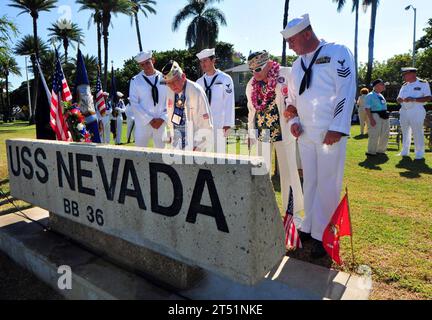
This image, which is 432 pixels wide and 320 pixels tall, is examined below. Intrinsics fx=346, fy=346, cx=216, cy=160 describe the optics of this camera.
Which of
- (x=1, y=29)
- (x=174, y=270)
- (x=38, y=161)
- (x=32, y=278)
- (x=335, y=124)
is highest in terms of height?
(x=1, y=29)

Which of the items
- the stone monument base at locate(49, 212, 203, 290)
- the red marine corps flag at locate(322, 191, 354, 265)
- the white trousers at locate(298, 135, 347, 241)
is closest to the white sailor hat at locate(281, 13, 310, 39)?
the white trousers at locate(298, 135, 347, 241)

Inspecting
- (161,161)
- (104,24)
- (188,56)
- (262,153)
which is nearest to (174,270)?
(161,161)

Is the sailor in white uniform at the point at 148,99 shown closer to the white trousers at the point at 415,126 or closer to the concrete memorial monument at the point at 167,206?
the concrete memorial monument at the point at 167,206

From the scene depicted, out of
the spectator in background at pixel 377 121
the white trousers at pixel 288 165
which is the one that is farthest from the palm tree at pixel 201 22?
the white trousers at pixel 288 165

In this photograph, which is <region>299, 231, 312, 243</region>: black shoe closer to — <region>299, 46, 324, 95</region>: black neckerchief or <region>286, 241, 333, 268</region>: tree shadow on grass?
<region>286, 241, 333, 268</region>: tree shadow on grass

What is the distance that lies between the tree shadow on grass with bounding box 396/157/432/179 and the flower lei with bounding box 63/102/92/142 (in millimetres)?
6103

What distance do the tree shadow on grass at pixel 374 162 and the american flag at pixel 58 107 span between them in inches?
246

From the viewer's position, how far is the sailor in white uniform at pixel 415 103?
8383 millimetres

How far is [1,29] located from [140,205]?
8.30m

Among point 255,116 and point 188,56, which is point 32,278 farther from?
point 188,56

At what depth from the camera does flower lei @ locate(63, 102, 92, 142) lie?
6043 millimetres

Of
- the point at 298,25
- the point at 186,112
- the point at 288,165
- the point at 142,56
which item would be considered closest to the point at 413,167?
the point at 288,165

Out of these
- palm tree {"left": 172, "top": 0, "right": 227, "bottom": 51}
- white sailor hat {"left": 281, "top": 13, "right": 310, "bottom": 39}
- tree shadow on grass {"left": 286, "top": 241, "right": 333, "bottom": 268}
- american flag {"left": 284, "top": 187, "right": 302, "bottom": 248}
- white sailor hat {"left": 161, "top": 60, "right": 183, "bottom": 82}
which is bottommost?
tree shadow on grass {"left": 286, "top": 241, "right": 333, "bottom": 268}
